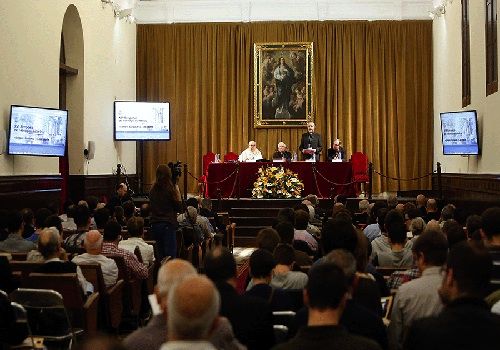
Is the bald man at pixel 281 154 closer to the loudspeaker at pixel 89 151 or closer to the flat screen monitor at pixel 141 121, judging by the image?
the flat screen monitor at pixel 141 121

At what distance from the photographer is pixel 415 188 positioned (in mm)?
21531

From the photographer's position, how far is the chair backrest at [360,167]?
19141 mm

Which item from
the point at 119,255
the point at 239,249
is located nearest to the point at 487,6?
the point at 239,249

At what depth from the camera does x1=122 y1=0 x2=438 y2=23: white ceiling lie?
70.4ft

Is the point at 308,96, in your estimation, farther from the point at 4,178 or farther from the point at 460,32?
the point at 4,178

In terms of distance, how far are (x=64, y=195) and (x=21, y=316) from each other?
1190 centimetres

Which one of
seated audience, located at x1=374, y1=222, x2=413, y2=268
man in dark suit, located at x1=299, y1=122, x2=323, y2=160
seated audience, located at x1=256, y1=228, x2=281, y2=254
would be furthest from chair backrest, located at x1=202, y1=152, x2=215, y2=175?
seated audience, located at x1=256, y1=228, x2=281, y2=254

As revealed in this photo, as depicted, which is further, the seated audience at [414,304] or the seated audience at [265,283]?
the seated audience at [265,283]

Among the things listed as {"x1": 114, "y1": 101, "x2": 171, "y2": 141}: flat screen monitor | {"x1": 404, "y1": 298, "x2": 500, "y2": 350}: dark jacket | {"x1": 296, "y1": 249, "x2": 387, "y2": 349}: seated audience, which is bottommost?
{"x1": 296, "y1": 249, "x2": 387, "y2": 349}: seated audience

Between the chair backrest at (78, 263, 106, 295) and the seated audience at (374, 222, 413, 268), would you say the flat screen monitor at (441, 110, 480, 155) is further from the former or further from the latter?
the chair backrest at (78, 263, 106, 295)

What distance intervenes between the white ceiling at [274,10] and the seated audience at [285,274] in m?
16.8

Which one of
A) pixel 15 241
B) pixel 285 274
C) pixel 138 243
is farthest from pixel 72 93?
pixel 285 274

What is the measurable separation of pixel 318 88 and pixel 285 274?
1647cm

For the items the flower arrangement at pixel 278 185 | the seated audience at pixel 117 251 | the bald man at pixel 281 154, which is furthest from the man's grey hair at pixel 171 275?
the bald man at pixel 281 154
